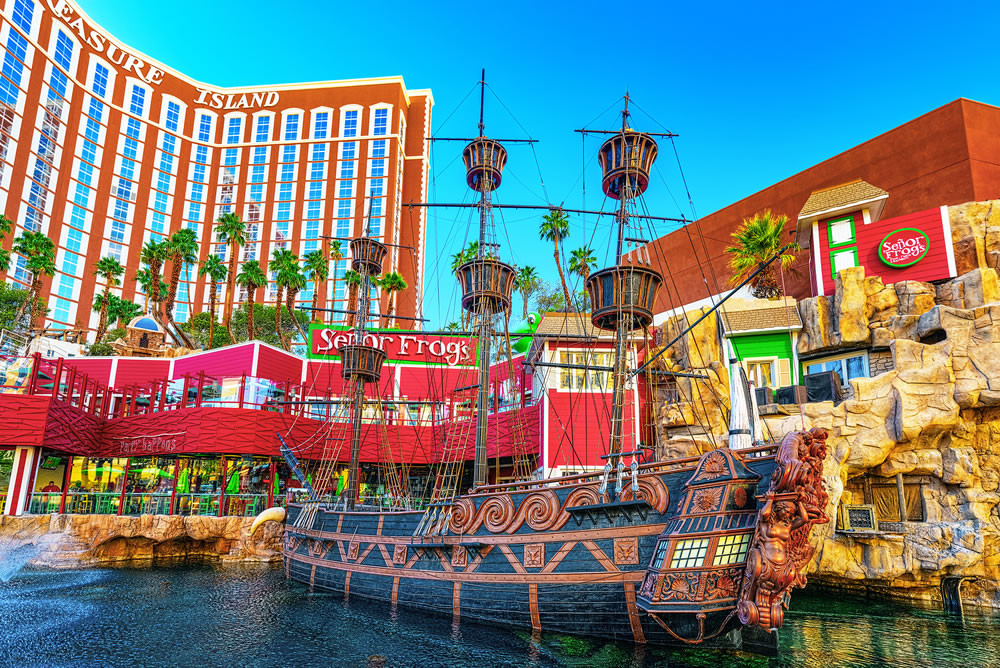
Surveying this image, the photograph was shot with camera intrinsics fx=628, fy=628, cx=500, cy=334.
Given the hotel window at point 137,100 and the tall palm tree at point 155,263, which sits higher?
the hotel window at point 137,100

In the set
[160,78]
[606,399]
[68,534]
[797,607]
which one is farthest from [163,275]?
[797,607]

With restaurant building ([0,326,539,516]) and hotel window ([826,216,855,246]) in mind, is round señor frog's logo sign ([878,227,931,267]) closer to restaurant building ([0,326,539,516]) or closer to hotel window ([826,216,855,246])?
hotel window ([826,216,855,246])

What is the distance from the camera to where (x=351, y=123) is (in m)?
69.5

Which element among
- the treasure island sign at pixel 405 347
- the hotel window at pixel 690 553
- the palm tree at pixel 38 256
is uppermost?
the palm tree at pixel 38 256

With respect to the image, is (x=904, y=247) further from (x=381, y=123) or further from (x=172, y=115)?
(x=172, y=115)

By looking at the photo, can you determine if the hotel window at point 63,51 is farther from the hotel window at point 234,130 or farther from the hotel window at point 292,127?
the hotel window at point 292,127

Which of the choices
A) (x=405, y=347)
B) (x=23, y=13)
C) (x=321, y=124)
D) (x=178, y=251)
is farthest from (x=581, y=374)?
(x=23, y=13)

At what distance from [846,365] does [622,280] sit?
12.1 metres

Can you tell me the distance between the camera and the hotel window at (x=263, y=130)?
7150 centimetres

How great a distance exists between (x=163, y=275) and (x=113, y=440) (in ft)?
139

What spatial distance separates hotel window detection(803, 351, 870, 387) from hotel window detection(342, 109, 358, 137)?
5883 cm

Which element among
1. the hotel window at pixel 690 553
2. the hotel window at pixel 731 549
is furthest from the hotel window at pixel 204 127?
the hotel window at pixel 731 549

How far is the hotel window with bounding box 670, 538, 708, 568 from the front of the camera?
29.4ft

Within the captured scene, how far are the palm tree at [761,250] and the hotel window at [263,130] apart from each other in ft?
195
